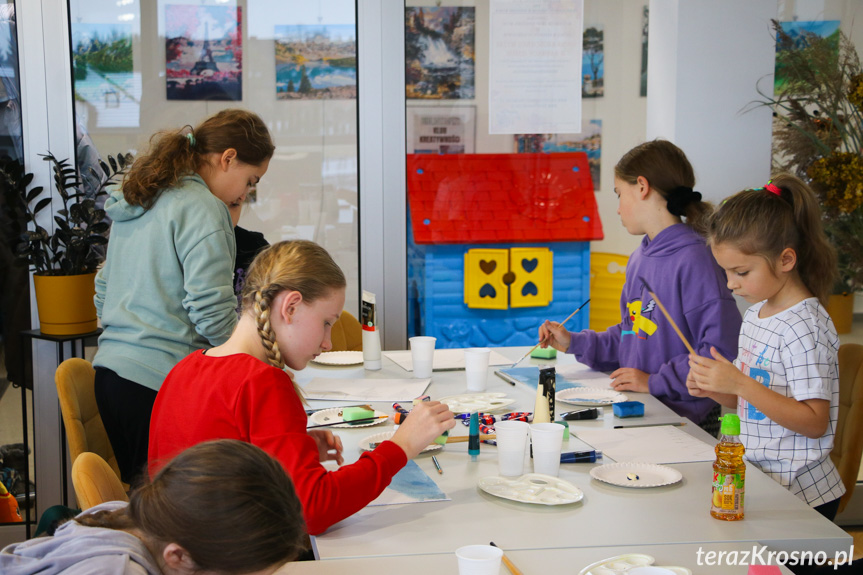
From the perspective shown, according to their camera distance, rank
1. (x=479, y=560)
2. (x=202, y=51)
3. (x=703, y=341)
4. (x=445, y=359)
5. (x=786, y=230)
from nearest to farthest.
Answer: (x=479, y=560) → (x=786, y=230) → (x=703, y=341) → (x=445, y=359) → (x=202, y=51)

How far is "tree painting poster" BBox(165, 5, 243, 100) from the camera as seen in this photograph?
3359mm

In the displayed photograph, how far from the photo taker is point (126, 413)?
228cm

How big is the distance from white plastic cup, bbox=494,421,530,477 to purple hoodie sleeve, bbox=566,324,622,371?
1.04 metres

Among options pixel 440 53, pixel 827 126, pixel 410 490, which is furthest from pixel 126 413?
pixel 827 126

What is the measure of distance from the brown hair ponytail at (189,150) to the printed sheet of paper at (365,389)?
0.70 metres

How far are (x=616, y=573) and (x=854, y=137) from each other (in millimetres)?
2759

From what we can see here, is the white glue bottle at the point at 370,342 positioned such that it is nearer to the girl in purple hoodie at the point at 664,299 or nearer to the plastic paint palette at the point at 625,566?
the girl in purple hoodie at the point at 664,299

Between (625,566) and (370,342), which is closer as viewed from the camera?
(625,566)

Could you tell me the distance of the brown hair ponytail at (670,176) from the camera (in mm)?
2570

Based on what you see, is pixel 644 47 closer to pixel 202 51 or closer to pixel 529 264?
pixel 529 264

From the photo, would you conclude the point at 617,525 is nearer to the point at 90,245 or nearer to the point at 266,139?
the point at 266,139

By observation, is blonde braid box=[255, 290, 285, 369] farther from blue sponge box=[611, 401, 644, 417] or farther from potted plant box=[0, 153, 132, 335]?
potted plant box=[0, 153, 132, 335]

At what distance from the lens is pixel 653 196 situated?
2625 millimetres

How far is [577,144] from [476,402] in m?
1.70
